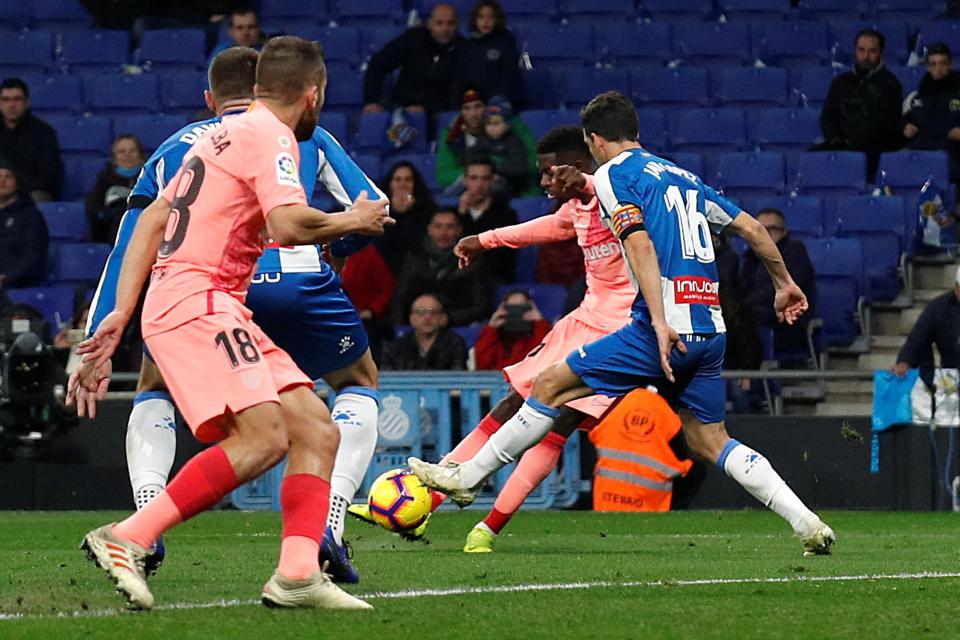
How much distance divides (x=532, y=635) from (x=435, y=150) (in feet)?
41.2

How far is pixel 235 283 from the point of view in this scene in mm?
5836

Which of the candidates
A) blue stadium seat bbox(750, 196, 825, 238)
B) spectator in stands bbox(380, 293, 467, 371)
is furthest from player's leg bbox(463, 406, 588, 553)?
blue stadium seat bbox(750, 196, 825, 238)

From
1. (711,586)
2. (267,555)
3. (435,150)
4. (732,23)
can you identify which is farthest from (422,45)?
(711,586)

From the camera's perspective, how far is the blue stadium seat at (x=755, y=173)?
16.4 meters

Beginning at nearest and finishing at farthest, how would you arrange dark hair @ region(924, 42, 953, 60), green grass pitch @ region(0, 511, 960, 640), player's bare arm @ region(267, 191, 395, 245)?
1. green grass pitch @ region(0, 511, 960, 640)
2. player's bare arm @ region(267, 191, 395, 245)
3. dark hair @ region(924, 42, 953, 60)

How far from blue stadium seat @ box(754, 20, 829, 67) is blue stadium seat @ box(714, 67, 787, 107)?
0.55m

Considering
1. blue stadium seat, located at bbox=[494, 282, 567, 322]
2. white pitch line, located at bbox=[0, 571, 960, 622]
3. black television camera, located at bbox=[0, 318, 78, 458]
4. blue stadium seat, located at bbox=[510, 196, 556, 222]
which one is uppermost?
blue stadium seat, located at bbox=[510, 196, 556, 222]

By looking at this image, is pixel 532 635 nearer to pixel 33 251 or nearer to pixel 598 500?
pixel 598 500

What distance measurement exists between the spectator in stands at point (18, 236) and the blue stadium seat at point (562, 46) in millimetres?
5112

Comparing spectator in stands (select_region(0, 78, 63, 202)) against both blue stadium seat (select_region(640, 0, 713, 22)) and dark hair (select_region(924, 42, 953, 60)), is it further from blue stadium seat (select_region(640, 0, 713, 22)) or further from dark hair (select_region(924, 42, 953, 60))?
dark hair (select_region(924, 42, 953, 60))

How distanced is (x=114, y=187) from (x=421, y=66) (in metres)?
3.27

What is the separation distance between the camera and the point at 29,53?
19453mm

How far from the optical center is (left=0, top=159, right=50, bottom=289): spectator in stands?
16.0m

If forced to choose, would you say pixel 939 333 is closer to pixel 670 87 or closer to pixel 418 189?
pixel 418 189
